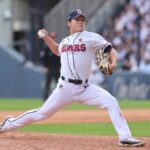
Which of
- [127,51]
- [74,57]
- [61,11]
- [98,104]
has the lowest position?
[98,104]

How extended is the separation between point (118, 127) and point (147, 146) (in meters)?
0.44

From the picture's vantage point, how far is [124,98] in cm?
1988

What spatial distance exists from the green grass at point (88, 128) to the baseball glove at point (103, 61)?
1860 millimetres

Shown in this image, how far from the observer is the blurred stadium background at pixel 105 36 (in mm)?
20062

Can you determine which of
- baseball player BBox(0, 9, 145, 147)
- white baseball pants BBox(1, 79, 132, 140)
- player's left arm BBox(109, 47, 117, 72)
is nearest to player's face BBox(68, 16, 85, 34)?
baseball player BBox(0, 9, 145, 147)

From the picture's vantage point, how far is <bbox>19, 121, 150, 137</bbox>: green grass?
9396 millimetres

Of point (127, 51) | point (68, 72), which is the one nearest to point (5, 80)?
point (127, 51)

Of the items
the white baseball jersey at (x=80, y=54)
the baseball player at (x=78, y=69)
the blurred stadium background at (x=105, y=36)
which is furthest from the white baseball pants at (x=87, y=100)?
the blurred stadium background at (x=105, y=36)

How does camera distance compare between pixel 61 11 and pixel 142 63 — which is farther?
pixel 61 11

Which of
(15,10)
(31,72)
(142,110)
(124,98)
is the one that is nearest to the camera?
(142,110)

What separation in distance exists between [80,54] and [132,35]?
13871mm

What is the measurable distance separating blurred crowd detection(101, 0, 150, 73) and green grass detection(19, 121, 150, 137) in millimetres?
9267

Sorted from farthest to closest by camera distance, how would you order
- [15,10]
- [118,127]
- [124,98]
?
[15,10]
[124,98]
[118,127]

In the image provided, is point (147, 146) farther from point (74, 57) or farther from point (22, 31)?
point (22, 31)
